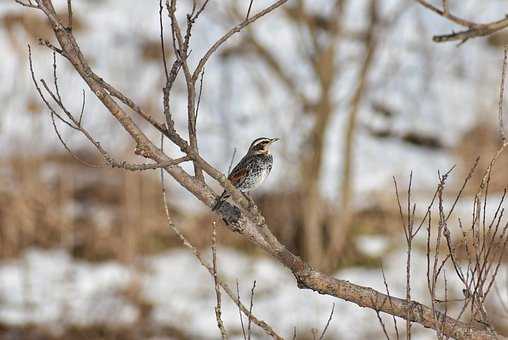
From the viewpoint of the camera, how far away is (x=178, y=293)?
10.6 metres

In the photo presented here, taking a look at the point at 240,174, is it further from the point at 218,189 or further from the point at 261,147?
the point at 218,189

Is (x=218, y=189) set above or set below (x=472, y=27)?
above

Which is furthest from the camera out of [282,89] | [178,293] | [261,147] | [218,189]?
[282,89]

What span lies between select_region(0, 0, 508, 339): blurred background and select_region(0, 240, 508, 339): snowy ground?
3 centimetres

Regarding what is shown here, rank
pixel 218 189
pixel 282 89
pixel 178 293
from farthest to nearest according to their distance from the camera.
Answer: pixel 282 89, pixel 178 293, pixel 218 189

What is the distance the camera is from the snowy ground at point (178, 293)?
32.4 ft

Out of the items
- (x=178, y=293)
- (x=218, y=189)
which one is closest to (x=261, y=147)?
(x=218, y=189)

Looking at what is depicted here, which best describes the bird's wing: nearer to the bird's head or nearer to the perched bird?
the perched bird

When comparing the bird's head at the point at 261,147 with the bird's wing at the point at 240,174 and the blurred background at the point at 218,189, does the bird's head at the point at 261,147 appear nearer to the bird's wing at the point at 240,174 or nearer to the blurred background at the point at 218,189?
the bird's wing at the point at 240,174

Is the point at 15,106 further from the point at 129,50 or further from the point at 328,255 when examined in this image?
the point at 328,255

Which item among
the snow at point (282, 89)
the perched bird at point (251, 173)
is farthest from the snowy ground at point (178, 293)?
the perched bird at point (251, 173)

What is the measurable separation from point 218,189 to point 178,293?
67.4 inches

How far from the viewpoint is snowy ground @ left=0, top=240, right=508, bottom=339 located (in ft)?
32.4

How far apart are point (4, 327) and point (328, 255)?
14.6 ft
